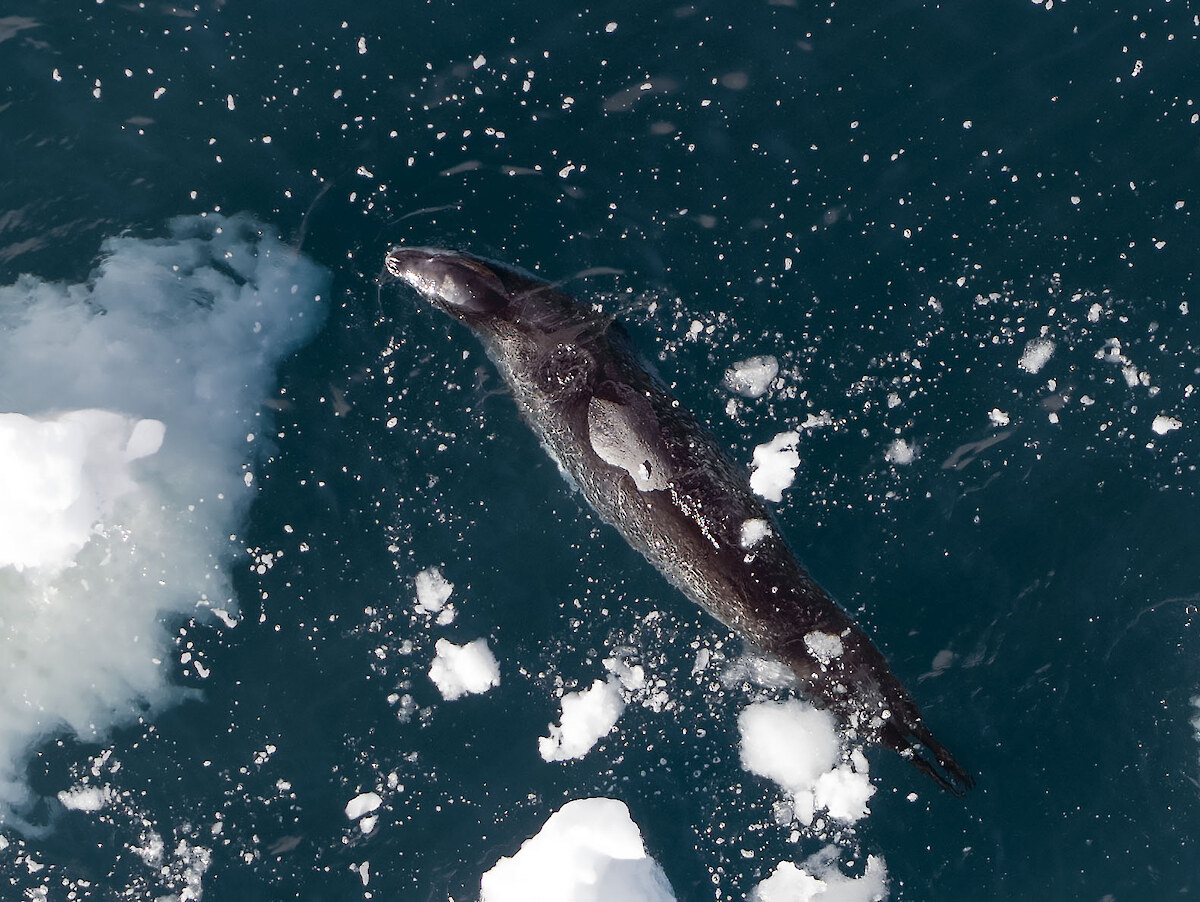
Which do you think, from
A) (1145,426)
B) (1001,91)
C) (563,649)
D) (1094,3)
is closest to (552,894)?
(563,649)

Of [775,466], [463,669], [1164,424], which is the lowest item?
[1164,424]

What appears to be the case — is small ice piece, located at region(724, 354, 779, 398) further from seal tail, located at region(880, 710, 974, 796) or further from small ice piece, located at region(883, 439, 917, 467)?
seal tail, located at region(880, 710, 974, 796)

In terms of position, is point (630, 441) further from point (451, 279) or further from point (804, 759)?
point (804, 759)

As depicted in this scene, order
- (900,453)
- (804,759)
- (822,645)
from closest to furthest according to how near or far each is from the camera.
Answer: (822,645), (804,759), (900,453)

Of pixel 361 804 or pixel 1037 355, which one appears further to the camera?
pixel 361 804

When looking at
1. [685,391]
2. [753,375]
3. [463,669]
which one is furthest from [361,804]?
[753,375]

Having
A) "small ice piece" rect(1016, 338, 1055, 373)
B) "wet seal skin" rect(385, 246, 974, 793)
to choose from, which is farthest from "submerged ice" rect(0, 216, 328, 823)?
"small ice piece" rect(1016, 338, 1055, 373)
